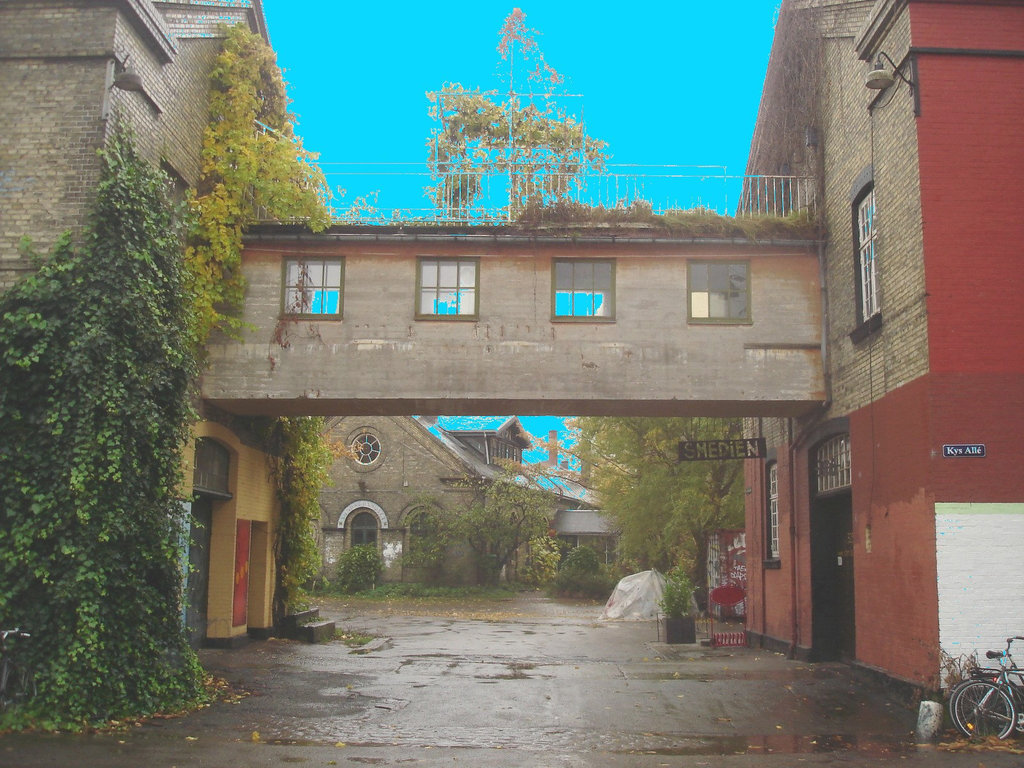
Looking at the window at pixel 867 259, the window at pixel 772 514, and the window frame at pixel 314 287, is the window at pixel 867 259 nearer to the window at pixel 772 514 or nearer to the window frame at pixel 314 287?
the window at pixel 772 514

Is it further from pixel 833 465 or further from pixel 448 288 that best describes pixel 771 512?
pixel 448 288

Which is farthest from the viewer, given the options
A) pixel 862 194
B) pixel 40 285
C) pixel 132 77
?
pixel 862 194

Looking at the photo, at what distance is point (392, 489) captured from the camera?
3866 cm

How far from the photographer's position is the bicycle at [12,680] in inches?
408

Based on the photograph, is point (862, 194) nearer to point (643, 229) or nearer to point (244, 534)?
point (643, 229)

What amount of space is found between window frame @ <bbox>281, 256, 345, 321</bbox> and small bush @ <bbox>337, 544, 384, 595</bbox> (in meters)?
22.9

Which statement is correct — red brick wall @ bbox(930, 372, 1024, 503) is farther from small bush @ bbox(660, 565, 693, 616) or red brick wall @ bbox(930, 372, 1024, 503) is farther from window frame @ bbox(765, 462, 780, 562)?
small bush @ bbox(660, 565, 693, 616)

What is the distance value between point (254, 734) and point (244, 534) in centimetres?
834

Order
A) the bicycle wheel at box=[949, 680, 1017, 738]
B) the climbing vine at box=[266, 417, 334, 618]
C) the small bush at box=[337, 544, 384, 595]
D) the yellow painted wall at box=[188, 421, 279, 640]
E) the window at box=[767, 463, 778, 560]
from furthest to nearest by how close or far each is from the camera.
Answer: the small bush at box=[337, 544, 384, 595], the climbing vine at box=[266, 417, 334, 618], the window at box=[767, 463, 778, 560], the yellow painted wall at box=[188, 421, 279, 640], the bicycle wheel at box=[949, 680, 1017, 738]

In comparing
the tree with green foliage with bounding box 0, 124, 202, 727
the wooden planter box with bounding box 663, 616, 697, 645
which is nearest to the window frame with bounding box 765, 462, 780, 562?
the wooden planter box with bounding box 663, 616, 697, 645

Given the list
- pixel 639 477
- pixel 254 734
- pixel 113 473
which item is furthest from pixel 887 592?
pixel 639 477

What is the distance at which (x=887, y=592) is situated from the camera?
1254cm

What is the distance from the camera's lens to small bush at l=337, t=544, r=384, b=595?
121ft

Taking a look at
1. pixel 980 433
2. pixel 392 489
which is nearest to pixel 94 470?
pixel 980 433
